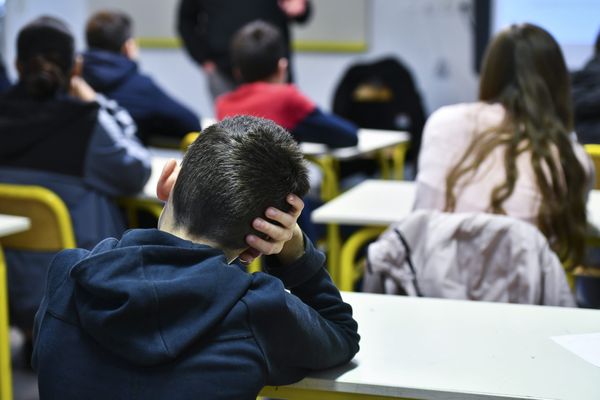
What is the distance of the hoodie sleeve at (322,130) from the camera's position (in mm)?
3420

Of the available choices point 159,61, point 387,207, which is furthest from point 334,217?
point 159,61

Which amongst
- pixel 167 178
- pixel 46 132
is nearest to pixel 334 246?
pixel 46 132

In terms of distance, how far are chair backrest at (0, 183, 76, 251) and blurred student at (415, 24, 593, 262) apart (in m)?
1.01

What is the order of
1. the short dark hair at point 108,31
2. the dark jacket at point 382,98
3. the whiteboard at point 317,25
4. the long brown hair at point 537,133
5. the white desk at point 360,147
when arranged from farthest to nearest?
the whiteboard at point 317,25 → the dark jacket at point 382,98 → the short dark hair at point 108,31 → the white desk at point 360,147 → the long brown hair at point 537,133

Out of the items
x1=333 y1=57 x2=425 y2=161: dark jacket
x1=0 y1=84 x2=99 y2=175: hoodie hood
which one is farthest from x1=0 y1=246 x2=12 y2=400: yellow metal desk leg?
x1=333 y1=57 x2=425 y2=161: dark jacket

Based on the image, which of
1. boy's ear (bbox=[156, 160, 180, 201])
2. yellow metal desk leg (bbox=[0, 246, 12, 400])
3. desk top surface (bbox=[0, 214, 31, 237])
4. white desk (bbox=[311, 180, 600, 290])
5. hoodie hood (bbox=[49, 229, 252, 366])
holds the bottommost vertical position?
yellow metal desk leg (bbox=[0, 246, 12, 400])

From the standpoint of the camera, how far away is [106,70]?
3584 mm

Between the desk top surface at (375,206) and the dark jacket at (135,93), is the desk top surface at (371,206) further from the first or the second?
the dark jacket at (135,93)

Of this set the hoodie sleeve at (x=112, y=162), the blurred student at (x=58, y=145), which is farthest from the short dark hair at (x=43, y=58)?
the hoodie sleeve at (x=112, y=162)

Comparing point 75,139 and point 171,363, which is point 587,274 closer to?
point 75,139

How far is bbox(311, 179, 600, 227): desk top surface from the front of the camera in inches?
94.9

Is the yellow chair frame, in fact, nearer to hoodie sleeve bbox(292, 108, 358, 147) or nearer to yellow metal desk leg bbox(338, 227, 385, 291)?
yellow metal desk leg bbox(338, 227, 385, 291)

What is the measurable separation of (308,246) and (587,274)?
1676mm

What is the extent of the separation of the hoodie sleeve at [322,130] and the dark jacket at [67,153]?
88 centimetres
